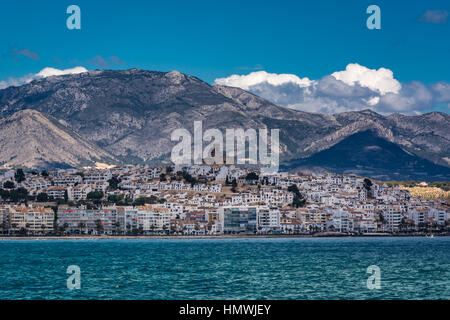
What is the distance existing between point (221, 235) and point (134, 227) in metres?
19.8

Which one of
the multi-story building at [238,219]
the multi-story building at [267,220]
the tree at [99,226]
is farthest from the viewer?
the multi-story building at [267,220]

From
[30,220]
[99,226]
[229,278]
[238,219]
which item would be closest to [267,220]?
[238,219]

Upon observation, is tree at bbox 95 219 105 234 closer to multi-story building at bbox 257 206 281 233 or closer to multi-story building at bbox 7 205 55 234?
multi-story building at bbox 7 205 55 234

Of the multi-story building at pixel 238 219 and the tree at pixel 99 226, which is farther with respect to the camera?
the multi-story building at pixel 238 219

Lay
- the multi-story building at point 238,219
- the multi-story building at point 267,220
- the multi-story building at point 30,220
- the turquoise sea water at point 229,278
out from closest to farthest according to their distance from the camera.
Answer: the turquoise sea water at point 229,278
the multi-story building at point 30,220
the multi-story building at point 238,219
the multi-story building at point 267,220

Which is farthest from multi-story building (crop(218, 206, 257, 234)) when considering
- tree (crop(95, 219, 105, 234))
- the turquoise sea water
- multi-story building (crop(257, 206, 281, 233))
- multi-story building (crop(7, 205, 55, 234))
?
the turquoise sea water

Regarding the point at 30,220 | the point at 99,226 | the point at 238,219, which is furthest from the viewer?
the point at 238,219

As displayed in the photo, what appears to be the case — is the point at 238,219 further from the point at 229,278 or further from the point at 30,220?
the point at 229,278

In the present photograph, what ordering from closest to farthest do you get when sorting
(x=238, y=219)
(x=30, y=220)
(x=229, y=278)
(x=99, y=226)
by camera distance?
(x=229, y=278) → (x=30, y=220) → (x=99, y=226) → (x=238, y=219)

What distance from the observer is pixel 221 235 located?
168m

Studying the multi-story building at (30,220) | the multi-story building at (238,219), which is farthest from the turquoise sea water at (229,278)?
the multi-story building at (238,219)

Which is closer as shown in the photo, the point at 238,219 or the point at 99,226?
the point at 99,226

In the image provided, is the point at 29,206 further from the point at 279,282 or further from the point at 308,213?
the point at 279,282

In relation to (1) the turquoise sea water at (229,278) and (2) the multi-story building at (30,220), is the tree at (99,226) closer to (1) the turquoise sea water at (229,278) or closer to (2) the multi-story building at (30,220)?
(2) the multi-story building at (30,220)
